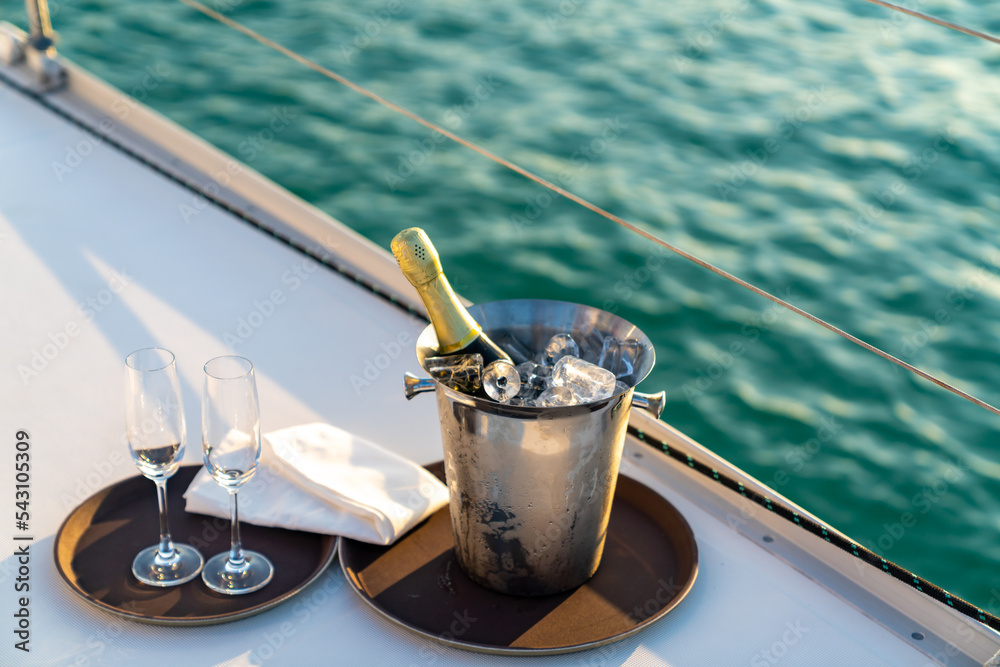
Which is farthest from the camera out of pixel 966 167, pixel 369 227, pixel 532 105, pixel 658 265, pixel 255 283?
pixel 532 105

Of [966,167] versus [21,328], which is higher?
[21,328]

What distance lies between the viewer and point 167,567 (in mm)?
1265

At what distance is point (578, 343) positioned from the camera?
1296mm

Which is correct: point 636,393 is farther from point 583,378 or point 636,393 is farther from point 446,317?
point 446,317

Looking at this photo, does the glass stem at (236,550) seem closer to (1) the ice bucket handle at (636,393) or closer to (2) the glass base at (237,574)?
(2) the glass base at (237,574)

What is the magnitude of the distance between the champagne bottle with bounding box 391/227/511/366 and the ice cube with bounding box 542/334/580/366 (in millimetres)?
52

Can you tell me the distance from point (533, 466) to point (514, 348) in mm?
191

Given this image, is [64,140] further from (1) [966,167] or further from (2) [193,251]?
(1) [966,167]

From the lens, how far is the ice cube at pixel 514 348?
1.31 meters

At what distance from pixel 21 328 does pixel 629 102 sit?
3.31 m

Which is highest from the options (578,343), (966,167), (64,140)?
(578,343)

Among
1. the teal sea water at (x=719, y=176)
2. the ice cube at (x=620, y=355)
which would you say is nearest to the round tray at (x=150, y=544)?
the ice cube at (x=620, y=355)

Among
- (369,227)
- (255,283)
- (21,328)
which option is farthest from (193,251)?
(369,227)

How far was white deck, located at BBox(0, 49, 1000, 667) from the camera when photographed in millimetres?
1213
